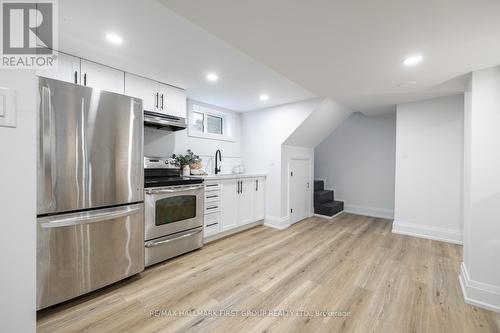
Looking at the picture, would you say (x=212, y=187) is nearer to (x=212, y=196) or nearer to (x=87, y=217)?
(x=212, y=196)

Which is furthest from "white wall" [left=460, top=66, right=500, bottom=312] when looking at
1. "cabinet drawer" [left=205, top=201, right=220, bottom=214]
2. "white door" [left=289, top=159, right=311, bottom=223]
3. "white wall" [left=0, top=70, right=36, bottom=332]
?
"white wall" [left=0, top=70, right=36, bottom=332]

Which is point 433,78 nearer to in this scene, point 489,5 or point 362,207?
point 489,5

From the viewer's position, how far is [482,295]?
5.95 ft

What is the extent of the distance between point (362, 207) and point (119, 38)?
5.35m

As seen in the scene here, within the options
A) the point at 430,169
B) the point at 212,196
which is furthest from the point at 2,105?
the point at 430,169

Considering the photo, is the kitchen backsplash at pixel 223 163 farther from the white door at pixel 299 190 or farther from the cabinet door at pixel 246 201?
the white door at pixel 299 190

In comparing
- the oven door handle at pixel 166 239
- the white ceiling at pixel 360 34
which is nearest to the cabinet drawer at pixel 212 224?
the oven door handle at pixel 166 239

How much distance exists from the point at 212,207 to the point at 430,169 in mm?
3510

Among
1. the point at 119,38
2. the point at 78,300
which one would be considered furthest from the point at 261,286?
the point at 119,38

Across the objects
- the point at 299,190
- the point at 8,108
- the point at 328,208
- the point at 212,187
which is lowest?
the point at 328,208

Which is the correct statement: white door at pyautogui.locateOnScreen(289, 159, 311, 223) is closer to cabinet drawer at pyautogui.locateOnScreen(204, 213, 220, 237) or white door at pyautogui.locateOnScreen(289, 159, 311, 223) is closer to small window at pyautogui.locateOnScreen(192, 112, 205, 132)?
cabinet drawer at pyautogui.locateOnScreen(204, 213, 220, 237)

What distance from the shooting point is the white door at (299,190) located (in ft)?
13.6

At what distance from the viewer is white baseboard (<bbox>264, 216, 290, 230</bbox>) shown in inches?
150

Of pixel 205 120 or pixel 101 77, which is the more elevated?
pixel 101 77
